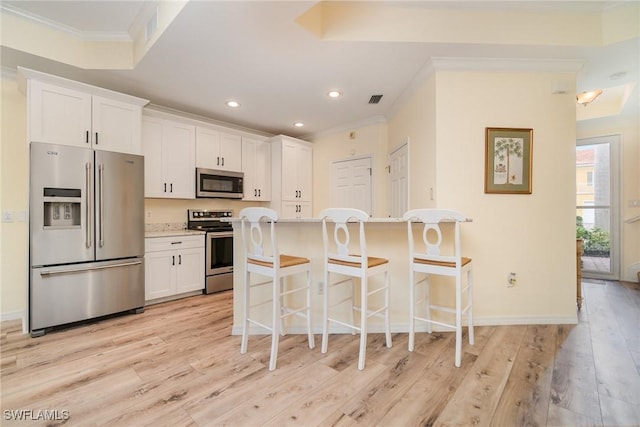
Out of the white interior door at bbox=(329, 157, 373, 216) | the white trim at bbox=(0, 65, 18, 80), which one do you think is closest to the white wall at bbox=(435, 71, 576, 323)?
the white interior door at bbox=(329, 157, 373, 216)

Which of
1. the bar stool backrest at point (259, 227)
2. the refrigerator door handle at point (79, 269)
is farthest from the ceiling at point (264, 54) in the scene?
the refrigerator door handle at point (79, 269)

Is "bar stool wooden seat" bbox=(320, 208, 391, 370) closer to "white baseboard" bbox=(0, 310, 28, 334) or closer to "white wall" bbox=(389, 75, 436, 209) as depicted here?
"white wall" bbox=(389, 75, 436, 209)

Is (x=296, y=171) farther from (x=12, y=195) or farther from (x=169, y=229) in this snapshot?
(x=12, y=195)

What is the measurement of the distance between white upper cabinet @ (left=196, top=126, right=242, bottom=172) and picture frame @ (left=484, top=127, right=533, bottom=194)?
349cm

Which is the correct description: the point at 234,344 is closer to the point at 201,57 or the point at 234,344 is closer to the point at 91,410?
the point at 91,410

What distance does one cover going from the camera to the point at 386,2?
2295 mm

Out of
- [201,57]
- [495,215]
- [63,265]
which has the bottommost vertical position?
[63,265]

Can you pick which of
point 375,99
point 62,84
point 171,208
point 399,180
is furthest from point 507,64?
point 171,208

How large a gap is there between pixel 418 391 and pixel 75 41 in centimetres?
427

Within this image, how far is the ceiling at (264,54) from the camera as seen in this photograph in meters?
2.17

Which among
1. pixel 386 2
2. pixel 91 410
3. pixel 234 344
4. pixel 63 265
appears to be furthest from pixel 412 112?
pixel 63 265

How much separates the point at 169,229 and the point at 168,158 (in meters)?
1.03

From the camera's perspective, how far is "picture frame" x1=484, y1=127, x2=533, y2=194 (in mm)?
2717

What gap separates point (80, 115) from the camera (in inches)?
110
